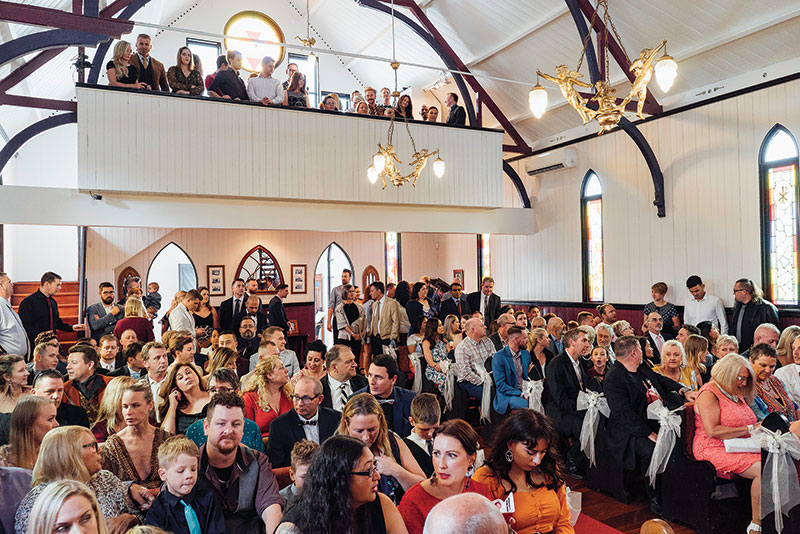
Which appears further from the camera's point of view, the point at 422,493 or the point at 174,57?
the point at 174,57

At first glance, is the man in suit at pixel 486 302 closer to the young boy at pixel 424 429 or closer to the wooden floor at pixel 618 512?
the wooden floor at pixel 618 512

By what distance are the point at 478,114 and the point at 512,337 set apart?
6.31 meters

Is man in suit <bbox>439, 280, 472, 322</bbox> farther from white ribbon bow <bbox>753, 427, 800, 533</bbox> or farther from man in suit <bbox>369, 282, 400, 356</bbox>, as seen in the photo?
white ribbon bow <bbox>753, 427, 800, 533</bbox>

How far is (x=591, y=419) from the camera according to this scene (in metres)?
4.73

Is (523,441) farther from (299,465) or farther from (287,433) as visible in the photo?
(287,433)

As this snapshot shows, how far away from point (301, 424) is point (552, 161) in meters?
8.88

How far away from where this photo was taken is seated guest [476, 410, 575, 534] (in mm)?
2617

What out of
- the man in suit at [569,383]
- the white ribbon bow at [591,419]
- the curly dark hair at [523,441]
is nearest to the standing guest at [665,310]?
the man in suit at [569,383]

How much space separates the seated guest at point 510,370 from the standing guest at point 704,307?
3.67 metres

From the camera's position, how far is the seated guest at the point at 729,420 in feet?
12.0

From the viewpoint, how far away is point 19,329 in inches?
225

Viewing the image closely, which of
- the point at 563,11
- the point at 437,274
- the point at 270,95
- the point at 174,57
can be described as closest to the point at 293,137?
the point at 270,95

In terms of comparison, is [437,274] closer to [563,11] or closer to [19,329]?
[563,11]

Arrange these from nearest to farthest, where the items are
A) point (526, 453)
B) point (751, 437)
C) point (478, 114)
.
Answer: point (526, 453) → point (751, 437) → point (478, 114)
